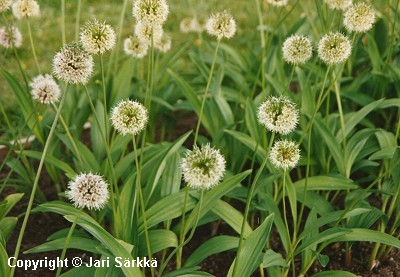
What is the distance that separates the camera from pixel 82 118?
3250 millimetres

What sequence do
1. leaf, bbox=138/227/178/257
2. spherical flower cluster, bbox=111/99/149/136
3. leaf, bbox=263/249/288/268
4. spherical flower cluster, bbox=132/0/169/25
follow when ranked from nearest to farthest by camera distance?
spherical flower cluster, bbox=111/99/149/136, spherical flower cluster, bbox=132/0/169/25, leaf, bbox=263/249/288/268, leaf, bbox=138/227/178/257

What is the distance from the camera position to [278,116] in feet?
Result: 6.31

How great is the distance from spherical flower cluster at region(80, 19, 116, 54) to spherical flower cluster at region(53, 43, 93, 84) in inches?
1.7

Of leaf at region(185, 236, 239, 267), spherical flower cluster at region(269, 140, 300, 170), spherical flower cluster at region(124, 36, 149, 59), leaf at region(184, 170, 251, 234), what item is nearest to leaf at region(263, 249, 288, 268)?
leaf at region(185, 236, 239, 267)

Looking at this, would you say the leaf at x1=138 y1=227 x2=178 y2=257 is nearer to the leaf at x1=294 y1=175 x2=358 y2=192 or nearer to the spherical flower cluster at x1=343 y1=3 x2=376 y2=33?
the leaf at x1=294 y1=175 x2=358 y2=192

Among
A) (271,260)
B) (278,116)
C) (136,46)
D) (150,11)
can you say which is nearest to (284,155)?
(278,116)

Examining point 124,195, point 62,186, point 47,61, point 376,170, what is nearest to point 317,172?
point 376,170

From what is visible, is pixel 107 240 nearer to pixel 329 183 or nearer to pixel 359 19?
pixel 329 183

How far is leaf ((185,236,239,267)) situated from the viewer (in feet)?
7.61

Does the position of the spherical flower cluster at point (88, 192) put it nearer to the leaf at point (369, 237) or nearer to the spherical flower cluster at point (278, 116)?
the spherical flower cluster at point (278, 116)

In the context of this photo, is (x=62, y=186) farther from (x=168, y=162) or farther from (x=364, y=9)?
(x=364, y=9)

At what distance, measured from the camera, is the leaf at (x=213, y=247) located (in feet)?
7.61

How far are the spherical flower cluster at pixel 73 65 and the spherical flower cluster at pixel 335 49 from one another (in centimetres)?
92

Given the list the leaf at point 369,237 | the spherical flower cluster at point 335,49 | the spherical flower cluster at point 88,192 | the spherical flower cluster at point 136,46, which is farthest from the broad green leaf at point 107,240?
the spherical flower cluster at point 136,46
